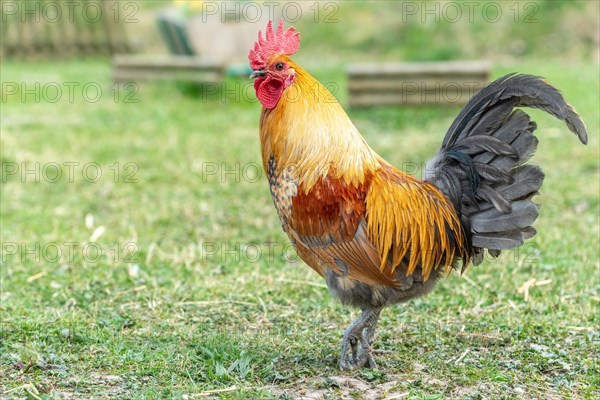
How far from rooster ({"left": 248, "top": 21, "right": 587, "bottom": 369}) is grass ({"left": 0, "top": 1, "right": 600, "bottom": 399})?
564 mm

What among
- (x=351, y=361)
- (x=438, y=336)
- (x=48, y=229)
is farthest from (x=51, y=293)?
(x=438, y=336)

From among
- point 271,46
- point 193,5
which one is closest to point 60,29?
point 193,5

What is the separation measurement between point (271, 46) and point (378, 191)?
98 centimetres

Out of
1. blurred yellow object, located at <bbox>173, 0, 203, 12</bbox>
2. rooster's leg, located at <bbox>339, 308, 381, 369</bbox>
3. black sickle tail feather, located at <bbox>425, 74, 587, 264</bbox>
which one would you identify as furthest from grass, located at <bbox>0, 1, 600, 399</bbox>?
blurred yellow object, located at <bbox>173, 0, 203, 12</bbox>

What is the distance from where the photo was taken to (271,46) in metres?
4.32

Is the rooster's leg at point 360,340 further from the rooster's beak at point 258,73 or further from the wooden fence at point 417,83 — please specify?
the wooden fence at point 417,83

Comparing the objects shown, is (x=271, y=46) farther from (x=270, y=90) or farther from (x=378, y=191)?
(x=378, y=191)

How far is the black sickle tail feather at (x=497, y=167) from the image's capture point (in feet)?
13.5

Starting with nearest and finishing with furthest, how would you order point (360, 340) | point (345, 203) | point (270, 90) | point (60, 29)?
point (345, 203), point (270, 90), point (360, 340), point (60, 29)

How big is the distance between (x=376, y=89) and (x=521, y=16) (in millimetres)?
6171

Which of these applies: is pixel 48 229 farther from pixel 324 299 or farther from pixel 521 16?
pixel 521 16

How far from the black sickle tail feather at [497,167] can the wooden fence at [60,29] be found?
14.1 m

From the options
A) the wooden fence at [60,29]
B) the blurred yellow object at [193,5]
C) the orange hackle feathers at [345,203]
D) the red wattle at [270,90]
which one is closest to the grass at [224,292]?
the orange hackle feathers at [345,203]

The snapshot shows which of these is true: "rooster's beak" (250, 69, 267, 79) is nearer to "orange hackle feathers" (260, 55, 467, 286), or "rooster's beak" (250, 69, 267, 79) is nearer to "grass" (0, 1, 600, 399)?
"orange hackle feathers" (260, 55, 467, 286)
